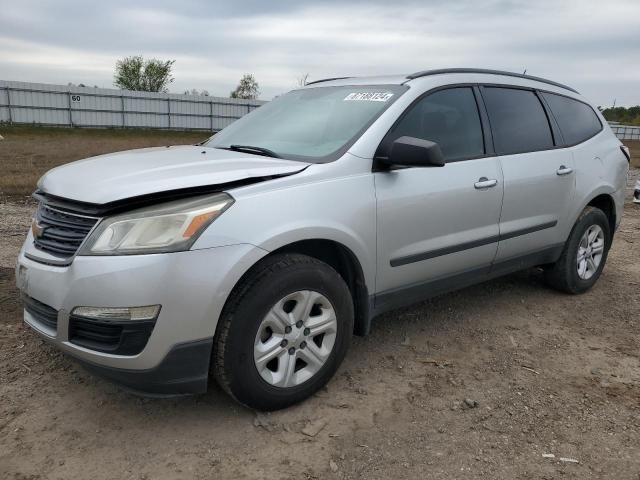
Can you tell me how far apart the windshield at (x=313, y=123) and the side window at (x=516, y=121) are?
2.79 feet

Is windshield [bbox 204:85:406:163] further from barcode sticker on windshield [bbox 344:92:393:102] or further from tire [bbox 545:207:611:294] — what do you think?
tire [bbox 545:207:611:294]

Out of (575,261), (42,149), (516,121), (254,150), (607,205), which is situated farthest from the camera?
(42,149)

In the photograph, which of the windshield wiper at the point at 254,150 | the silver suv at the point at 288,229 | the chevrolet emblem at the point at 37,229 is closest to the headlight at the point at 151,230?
the silver suv at the point at 288,229

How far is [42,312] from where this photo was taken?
2.55 m

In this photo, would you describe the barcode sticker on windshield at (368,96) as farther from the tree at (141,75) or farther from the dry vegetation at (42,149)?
the tree at (141,75)

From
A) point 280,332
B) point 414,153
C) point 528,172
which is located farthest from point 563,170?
point 280,332

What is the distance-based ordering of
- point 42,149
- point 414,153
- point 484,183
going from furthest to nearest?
point 42,149 → point 484,183 → point 414,153

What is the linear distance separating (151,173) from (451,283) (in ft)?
6.53

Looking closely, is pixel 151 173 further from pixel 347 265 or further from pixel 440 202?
pixel 440 202

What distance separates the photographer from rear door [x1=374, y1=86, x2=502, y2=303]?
310 cm

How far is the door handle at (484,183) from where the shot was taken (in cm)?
352

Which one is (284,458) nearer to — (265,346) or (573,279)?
(265,346)

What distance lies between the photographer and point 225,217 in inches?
96.1

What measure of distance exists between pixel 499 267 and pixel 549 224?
0.59 metres
